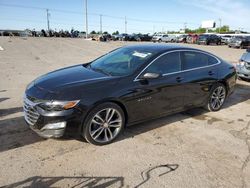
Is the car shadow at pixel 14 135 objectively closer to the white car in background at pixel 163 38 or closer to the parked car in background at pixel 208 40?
the parked car in background at pixel 208 40

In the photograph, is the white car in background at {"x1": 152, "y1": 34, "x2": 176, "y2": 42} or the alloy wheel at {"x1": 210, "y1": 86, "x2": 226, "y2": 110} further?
the white car in background at {"x1": 152, "y1": 34, "x2": 176, "y2": 42}

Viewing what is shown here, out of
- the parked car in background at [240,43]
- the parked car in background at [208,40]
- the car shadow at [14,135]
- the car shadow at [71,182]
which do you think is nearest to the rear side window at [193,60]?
the car shadow at [71,182]

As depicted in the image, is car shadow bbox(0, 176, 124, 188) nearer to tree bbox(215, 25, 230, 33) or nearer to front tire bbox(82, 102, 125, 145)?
front tire bbox(82, 102, 125, 145)

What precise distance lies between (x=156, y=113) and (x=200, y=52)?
1847mm

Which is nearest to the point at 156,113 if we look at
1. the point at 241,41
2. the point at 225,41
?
the point at 241,41

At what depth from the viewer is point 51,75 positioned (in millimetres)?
4441

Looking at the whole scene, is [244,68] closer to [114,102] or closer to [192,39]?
[114,102]

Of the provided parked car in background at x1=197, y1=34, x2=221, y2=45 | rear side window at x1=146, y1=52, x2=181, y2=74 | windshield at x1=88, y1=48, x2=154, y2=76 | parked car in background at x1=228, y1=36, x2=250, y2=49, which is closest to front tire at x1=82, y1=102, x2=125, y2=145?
windshield at x1=88, y1=48, x2=154, y2=76

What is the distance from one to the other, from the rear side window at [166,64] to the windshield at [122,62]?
18 centimetres

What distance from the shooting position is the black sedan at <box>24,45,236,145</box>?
3605 millimetres

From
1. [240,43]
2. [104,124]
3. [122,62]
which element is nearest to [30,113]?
[104,124]

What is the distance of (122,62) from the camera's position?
4.72 m

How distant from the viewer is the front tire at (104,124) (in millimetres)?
3777

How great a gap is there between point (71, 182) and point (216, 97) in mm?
4076
